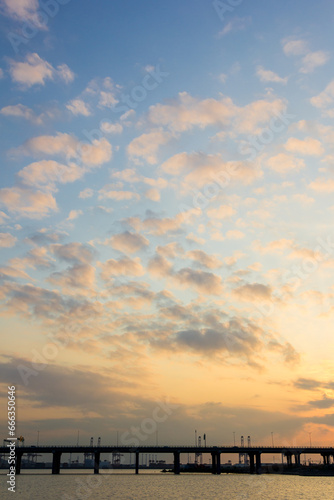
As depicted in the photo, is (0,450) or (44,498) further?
(0,450)

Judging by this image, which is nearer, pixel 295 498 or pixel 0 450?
pixel 295 498

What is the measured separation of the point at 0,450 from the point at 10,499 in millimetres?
119525

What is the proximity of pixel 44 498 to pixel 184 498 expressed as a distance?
30.2 m

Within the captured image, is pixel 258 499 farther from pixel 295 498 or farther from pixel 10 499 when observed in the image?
pixel 10 499

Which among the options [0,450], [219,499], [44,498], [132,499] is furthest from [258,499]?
[0,450]

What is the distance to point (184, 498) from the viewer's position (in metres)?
97.8

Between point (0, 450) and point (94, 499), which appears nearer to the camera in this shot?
point (94, 499)

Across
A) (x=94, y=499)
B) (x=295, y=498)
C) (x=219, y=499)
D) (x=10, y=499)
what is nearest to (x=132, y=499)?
(x=94, y=499)

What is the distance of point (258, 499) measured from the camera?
9644 centimetres

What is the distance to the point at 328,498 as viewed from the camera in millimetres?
99312

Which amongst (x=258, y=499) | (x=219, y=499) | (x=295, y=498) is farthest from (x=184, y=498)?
(x=295, y=498)

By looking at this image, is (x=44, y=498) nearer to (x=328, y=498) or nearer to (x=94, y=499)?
(x=94, y=499)

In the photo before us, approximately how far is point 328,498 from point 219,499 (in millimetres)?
25240

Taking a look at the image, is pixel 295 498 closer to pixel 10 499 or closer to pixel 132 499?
pixel 132 499
